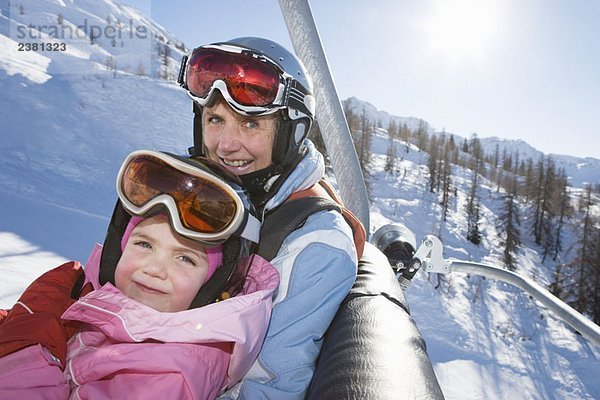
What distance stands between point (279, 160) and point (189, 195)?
0.59 meters

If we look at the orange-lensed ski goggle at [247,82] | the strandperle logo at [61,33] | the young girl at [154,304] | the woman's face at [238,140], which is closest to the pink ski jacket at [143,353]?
the young girl at [154,304]

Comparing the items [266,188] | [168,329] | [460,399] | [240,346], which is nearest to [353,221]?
[266,188]

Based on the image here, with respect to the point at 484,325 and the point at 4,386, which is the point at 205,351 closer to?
the point at 4,386

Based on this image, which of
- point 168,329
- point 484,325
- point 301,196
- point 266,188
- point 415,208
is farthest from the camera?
→ point 415,208

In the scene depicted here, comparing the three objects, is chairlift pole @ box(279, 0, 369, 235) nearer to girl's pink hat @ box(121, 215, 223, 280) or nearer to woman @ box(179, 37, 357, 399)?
Answer: woman @ box(179, 37, 357, 399)

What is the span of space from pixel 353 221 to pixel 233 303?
0.64 m

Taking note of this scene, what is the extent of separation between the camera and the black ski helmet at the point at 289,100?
180cm

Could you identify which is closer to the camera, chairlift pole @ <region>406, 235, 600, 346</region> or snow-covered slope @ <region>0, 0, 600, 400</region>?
chairlift pole @ <region>406, 235, 600, 346</region>

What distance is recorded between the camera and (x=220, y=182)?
1.23 meters

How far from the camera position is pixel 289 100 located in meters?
1.82

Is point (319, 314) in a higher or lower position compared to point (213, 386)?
higher

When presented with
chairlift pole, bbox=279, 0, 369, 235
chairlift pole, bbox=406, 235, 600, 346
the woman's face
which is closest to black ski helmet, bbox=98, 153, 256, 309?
the woman's face

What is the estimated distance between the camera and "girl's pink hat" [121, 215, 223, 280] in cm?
132

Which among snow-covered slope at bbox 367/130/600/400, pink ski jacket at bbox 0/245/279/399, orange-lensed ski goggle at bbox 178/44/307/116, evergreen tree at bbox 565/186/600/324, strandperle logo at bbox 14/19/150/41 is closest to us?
pink ski jacket at bbox 0/245/279/399
